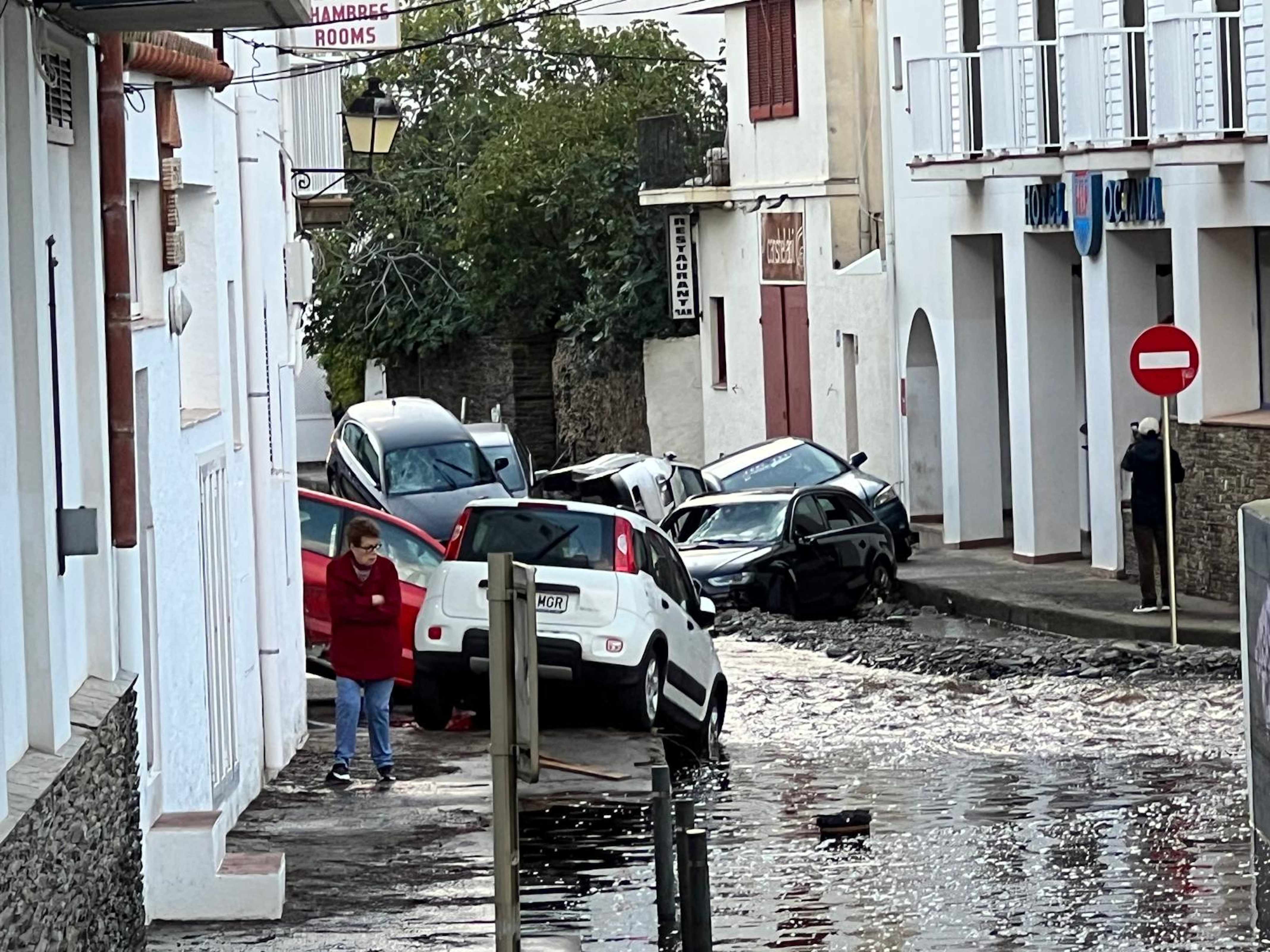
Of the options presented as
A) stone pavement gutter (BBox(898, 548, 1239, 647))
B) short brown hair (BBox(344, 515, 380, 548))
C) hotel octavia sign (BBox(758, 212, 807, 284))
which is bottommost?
stone pavement gutter (BBox(898, 548, 1239, 647))

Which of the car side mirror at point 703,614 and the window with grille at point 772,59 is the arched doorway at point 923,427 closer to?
the window with grille at point 772,59

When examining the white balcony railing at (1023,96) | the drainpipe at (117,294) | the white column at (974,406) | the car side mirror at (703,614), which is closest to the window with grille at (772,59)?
the white column at (974,406)

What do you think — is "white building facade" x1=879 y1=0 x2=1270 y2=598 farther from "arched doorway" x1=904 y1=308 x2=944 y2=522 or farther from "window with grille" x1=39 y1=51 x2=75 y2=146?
"window with grille" x1=39 y1=51 x2=75 y2=146

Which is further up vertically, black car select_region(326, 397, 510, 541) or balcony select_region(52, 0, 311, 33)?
balcony select_region(52, 0, 311, 33)

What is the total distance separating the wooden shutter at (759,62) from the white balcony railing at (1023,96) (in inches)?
468

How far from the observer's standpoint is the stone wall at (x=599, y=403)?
4669 centimetres

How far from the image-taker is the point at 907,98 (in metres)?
33.4

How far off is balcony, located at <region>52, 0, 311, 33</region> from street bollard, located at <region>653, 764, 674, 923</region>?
144 inches

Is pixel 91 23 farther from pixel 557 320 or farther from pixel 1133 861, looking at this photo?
pixel 557 320

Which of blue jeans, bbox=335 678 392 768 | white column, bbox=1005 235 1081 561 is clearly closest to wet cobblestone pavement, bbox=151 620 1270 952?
blue jeans, bbox=335 678 392 768

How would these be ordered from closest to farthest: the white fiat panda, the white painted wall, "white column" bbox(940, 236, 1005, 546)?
the white fiat panda < "white column" bbox(940, 236, 1005, 546) < the white painted wall

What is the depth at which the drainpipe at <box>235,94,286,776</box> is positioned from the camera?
594 inches

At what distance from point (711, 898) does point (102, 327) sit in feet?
12.7

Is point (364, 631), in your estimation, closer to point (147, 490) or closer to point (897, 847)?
point (147, 490)
